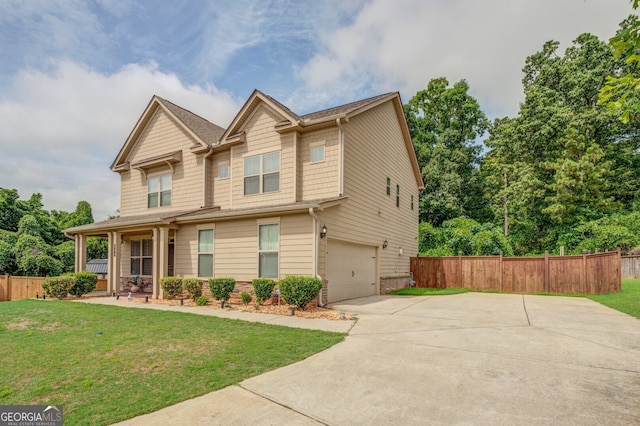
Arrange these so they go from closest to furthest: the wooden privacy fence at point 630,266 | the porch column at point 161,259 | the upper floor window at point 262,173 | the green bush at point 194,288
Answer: the green bush at point 194,288
the upper floor window at point 262,173
the porch column at point 161,259
the wooden privacy fence at point 630,266

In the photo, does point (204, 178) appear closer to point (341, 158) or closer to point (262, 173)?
point (262, 173)

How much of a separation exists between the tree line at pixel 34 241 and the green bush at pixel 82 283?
27.1 feet

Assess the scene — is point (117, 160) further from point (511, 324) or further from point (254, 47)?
point (511, 324)

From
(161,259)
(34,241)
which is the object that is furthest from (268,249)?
(34,241)

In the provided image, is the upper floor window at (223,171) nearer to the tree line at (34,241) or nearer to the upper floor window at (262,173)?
the upper floor window at (262,173)

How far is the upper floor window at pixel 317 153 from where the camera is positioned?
11750 millimetres

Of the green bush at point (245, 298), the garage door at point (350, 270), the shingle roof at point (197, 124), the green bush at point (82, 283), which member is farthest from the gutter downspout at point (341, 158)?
the green bush at point (82, 283)

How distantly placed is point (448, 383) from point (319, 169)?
28.0 ft

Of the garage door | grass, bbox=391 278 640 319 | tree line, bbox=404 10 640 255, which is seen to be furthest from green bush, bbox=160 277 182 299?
tree line, bbox=404 10 640 255

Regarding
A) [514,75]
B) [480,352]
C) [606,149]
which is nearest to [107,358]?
[480,352]

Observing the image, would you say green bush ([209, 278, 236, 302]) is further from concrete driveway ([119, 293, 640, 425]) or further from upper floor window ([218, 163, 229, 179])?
concrete driveway ([119, 293, 640, 425])

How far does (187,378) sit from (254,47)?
11.3 meters

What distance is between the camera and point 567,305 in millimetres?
10992

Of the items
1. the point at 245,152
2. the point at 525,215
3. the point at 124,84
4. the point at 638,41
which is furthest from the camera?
the point at 525,215
